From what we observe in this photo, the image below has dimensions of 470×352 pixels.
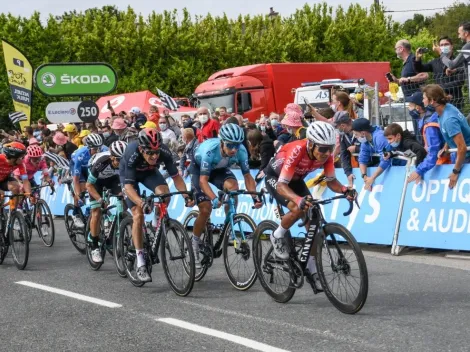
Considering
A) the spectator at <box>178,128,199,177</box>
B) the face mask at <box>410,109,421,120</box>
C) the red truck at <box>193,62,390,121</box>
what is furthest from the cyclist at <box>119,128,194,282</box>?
the red truck at <box>193,62,390,121</box>

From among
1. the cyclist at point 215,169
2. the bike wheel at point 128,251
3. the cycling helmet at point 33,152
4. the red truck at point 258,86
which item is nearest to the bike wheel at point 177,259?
the cyclist at point 215,169

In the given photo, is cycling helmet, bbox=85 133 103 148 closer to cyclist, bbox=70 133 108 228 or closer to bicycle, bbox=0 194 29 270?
cyclist, bbox=70 133 108 228

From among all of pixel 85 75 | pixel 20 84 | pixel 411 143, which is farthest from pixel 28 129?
pixel 411 143

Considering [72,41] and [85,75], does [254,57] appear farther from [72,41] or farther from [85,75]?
[85,75]

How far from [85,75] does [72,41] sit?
32908mm

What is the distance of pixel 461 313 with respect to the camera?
24.2 feet

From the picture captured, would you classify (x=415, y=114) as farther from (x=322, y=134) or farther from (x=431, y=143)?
(x=322, y=134)

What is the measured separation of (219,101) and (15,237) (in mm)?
17296

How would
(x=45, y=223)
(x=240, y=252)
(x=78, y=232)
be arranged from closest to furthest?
1. (x=240, y=252)
2. (x=78, y=232)
3. (x=45, y=223)

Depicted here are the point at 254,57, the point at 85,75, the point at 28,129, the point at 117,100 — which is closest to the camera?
the point at 85,75

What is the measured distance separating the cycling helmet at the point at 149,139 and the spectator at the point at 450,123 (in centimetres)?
349

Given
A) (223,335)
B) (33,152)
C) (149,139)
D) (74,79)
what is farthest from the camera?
(74,79)

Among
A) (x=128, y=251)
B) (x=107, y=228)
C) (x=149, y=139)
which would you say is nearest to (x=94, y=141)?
(x=107, y=228)

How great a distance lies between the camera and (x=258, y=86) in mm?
28734
